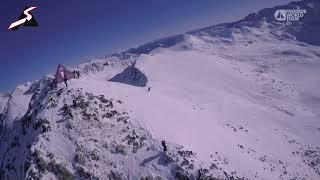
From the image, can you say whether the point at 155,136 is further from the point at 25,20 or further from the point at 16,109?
the point at 16,109

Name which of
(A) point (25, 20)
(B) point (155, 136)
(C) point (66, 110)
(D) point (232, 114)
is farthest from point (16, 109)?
(A) point (25, 20)

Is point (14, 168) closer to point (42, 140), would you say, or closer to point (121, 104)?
point (42, 140)

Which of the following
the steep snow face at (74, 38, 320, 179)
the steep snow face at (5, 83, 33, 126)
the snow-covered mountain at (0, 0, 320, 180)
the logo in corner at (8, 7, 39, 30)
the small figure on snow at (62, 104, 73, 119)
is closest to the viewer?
the logo in corner at (8, 7, 39, 30)

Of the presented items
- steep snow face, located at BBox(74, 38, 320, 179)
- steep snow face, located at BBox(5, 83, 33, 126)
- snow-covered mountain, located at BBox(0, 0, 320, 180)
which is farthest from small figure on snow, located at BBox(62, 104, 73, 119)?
steep snow face, located at BBox(5, 83, 33, 126)

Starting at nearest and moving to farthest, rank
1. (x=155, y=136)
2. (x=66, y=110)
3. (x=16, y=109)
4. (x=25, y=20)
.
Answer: (x=25, y=20) → (x=155, y=136) → (x=66, y=110) → (x=16, y=109)

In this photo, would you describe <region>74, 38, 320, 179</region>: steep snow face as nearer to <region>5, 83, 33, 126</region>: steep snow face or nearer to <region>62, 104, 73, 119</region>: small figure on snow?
<region>62, 104, 73, 119</region>: small figure on snow

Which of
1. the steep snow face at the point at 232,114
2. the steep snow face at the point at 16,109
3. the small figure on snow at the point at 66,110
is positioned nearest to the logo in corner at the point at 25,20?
the small figure on snow at the point at 66,110

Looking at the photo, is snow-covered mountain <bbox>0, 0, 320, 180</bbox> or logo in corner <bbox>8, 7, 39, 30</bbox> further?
snow-covered mountain <bbox>0, 0, 320, 180</bbox>

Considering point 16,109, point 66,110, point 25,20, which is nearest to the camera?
point 25,20

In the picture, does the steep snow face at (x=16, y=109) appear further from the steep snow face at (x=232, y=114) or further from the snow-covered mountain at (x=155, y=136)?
the steep snow face at (x=232, y=114)
